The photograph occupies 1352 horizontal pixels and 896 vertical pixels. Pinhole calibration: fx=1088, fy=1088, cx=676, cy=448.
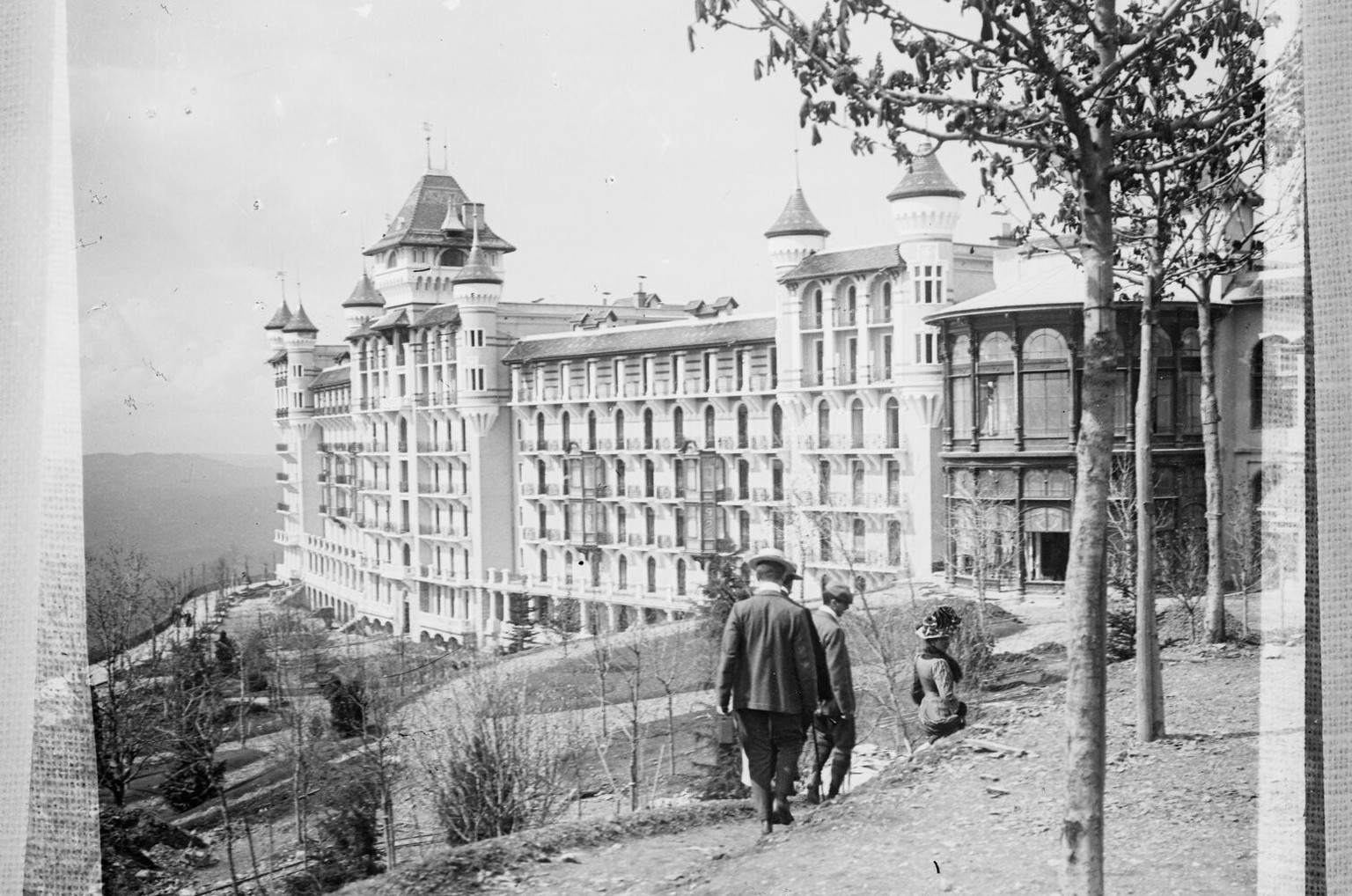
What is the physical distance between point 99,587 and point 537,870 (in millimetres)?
2332

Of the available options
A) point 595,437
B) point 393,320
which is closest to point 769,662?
point 595,437

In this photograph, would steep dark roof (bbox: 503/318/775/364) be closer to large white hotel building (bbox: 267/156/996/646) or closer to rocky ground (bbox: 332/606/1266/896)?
large white hotel building (bbox: 267/156/996/646)

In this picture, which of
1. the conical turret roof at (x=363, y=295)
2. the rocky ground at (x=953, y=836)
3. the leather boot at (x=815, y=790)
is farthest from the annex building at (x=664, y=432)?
the leather boot at (x=815, y=790)

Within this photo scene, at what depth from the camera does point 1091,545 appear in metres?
2.29

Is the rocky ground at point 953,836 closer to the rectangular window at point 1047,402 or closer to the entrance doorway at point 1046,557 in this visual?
the entrance doorway at point 1046,557

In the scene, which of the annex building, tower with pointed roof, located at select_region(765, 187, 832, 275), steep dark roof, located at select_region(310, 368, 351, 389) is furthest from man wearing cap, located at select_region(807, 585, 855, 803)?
steep dark roof, located at select_region(310, 368, 351, 389)

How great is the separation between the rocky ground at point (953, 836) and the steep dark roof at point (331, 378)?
1730 millimetres

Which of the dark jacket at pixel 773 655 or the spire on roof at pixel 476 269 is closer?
the dark jacket at pixel 773 655

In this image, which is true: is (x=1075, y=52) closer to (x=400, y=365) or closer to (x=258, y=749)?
(x=400, y=365)

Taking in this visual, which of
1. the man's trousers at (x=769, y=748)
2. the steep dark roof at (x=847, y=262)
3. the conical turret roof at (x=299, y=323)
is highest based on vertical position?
the steep dark roof at (x=847, y=262)

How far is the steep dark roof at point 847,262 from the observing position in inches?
145

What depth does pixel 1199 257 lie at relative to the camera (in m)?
3.09

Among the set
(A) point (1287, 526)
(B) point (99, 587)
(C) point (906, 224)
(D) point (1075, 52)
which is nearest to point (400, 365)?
(B) point (99, 587)

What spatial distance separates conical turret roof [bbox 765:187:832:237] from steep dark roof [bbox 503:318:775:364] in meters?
0.48
